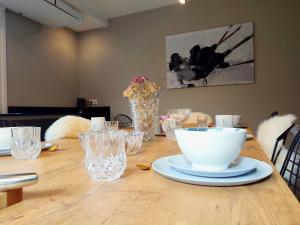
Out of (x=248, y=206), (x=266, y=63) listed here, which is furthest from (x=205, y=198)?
(x=266, y=63)

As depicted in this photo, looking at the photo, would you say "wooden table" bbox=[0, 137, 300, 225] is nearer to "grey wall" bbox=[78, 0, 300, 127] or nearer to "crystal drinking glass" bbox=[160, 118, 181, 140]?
"crystal drinking glass" bbox=[160, 118, 181, 140]

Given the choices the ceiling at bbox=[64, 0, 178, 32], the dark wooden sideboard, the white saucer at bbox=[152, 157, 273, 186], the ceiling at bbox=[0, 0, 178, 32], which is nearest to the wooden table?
the white saucer at bbox=[152, 157, 273, 186]

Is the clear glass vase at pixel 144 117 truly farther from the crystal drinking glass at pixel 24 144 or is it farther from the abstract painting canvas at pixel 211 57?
the abstract painting canvas at pixel 211 57

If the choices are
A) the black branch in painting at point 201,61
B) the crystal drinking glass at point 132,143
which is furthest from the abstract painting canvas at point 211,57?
the crystal drinking glass at point 132,143

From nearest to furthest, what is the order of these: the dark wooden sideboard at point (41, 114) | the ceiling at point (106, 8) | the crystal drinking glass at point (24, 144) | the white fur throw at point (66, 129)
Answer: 1. the crystal drinking glass at point (24, 144)
2. the white fur throw at point (66, 129)
3. the dark wooden sideboard at point (41, 114)
4. the ceiling at point (106, 8)

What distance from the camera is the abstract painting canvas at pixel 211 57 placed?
3.46 metres

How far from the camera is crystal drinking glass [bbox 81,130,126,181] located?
53 cm

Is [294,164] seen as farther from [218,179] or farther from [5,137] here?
[5,137]

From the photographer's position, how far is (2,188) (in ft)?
1.20

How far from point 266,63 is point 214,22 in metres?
0.98

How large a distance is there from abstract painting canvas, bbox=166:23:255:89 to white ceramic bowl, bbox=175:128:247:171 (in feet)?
10.7

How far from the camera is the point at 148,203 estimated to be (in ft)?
1.25

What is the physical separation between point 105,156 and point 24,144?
395 mm

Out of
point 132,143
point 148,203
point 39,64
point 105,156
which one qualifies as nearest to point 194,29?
point 39,64
